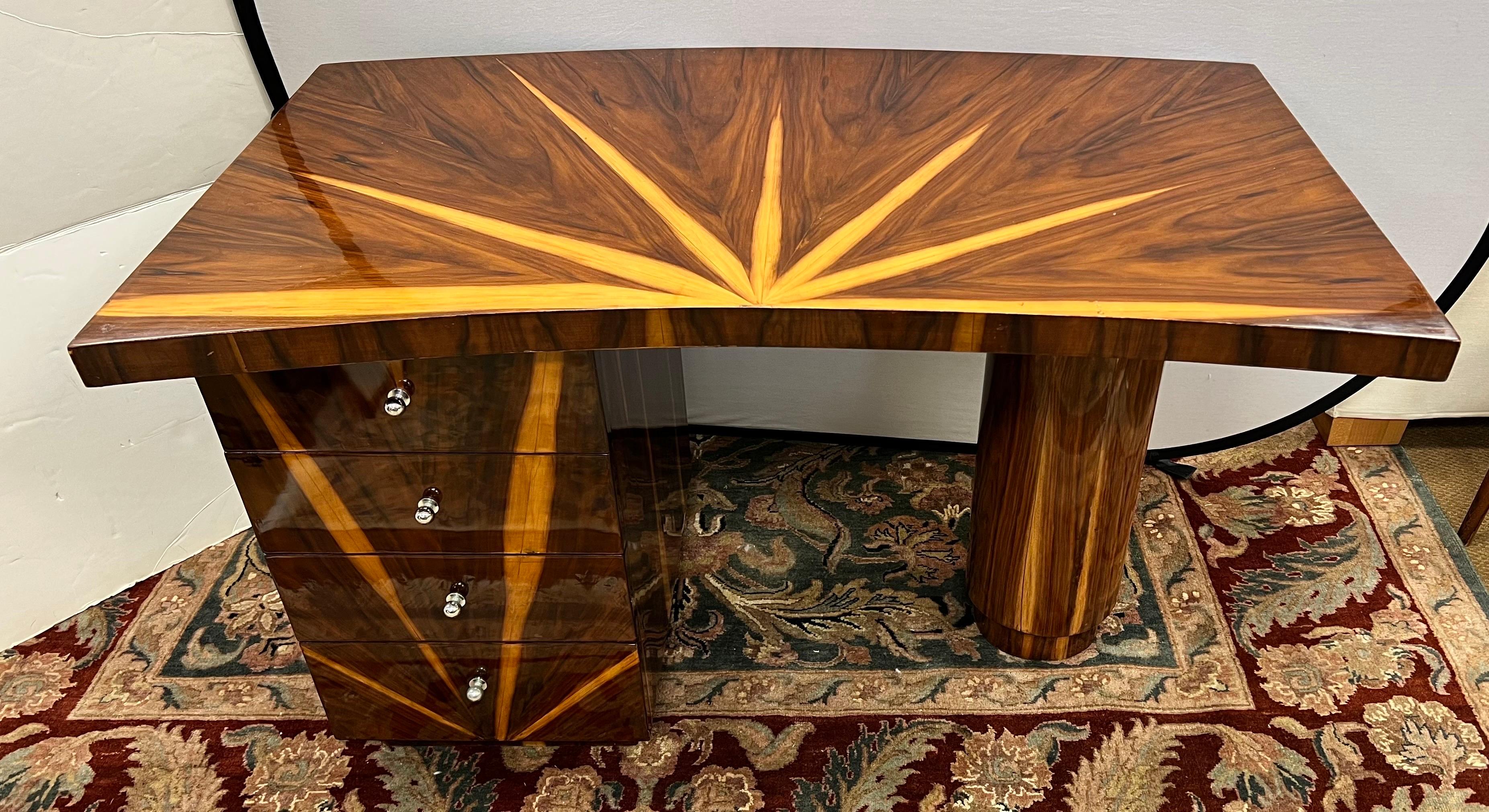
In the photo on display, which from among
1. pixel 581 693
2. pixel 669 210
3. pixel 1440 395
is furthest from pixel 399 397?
pixel 1440 395

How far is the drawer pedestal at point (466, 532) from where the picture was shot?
0.86 m

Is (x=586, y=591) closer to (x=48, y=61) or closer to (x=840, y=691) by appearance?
(x=840, y=691)

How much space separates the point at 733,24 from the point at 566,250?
53 cm

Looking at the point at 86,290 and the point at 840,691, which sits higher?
the point at 86,290

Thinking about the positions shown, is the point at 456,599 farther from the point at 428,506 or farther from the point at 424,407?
the point at 424,407

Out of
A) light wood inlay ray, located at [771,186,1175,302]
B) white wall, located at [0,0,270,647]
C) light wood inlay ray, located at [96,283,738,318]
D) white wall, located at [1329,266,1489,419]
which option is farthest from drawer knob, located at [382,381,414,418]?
white wall, located at [1329,266,1489,419]

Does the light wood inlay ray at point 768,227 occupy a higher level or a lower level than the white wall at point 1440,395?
higher

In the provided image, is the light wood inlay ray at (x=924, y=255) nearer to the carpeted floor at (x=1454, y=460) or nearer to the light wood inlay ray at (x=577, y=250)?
the light wood inlay ray at (x=577, y=250)

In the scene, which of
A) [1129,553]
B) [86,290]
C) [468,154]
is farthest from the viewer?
[1129,553]

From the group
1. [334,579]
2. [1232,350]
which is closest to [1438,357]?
[1232,350]

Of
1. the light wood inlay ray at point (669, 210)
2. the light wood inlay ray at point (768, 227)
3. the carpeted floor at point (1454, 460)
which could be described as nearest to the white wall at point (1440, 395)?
the carpeted floor at point (1454, 460)

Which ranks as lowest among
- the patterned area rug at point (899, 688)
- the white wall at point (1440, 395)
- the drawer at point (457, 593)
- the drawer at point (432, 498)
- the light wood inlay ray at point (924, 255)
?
the patterned area rug at point (899, 688)

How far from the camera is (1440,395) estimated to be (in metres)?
1.52

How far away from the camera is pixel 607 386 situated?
88 centimetres
